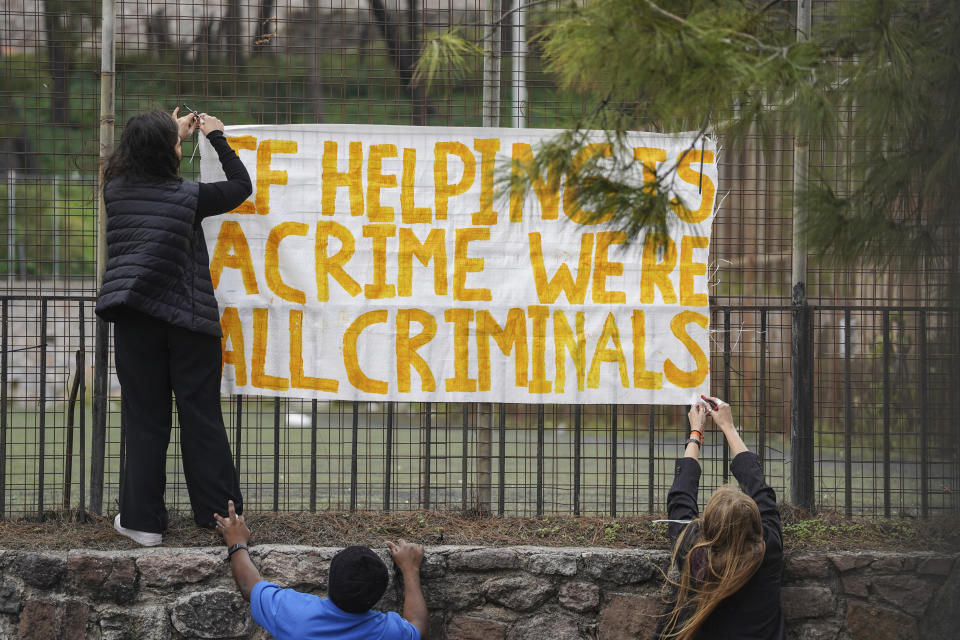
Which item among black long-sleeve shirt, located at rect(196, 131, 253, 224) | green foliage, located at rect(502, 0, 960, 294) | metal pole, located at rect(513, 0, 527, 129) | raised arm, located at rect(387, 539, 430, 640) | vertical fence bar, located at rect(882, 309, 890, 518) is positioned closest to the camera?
green foliage, located at rect(502, 0, 960, 294)

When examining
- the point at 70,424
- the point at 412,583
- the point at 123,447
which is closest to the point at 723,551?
the point at 412,583

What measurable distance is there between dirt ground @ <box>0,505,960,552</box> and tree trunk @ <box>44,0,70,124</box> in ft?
7.36

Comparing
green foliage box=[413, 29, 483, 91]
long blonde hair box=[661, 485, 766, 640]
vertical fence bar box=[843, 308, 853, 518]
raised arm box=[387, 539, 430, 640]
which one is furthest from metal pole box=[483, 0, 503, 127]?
long blonde hair box=[661, 485, 766, 640]

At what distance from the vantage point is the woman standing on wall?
15.1 feet

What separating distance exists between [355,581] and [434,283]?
6.44 ft

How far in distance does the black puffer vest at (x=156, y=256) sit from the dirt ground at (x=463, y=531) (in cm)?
112

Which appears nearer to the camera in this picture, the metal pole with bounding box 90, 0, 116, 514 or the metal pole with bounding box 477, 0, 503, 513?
the metal pole with bounding box 90, 0, 116, 514

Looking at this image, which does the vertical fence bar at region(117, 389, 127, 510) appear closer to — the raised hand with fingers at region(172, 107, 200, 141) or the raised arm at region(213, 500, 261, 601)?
the raised arm at region(213, 500, 261, 601)

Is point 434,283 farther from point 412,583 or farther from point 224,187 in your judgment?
point 412,583

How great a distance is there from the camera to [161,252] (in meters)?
4.59

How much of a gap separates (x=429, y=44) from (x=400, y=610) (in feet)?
9.22

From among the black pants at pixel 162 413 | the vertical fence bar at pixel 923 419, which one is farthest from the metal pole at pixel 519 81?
the vertical fence bar at pixel 923 419

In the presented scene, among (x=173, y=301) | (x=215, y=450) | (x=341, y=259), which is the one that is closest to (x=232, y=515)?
(x=215, y=450)

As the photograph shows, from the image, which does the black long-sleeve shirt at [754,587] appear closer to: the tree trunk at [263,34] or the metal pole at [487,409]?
the metal pole at [487,409]
